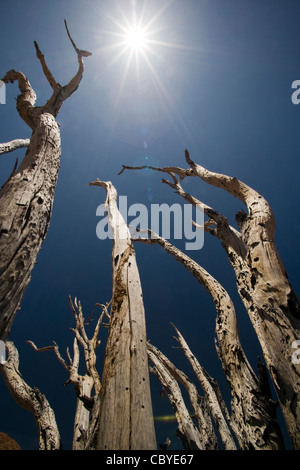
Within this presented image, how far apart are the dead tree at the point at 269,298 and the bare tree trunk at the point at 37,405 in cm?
435

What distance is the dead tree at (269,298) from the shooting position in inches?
81.1

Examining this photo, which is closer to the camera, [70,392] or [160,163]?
[160,163]

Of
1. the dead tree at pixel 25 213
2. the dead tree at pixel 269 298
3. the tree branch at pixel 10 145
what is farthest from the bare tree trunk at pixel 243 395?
the tree branch at pixel 10 145

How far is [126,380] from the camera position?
52.7 inches

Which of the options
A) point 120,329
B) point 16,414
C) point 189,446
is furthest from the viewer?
point 16,414

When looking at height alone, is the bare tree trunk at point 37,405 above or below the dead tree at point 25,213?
below

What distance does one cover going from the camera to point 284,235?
22.9m

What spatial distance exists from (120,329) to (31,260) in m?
0.86

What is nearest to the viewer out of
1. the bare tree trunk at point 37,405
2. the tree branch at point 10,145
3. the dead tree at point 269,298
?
the dead tree at point 269,298

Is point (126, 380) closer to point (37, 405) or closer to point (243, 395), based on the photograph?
point (243, 395)

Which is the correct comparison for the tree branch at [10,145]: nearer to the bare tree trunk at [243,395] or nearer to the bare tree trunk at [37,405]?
the bare tree trunk at [37,405]

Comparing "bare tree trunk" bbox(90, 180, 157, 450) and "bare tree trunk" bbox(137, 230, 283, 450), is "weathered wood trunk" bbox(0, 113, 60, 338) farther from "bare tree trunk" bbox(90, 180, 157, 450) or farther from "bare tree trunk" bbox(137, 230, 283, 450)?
"bare tree trunk" bbox(137, 230, 283, 450)
